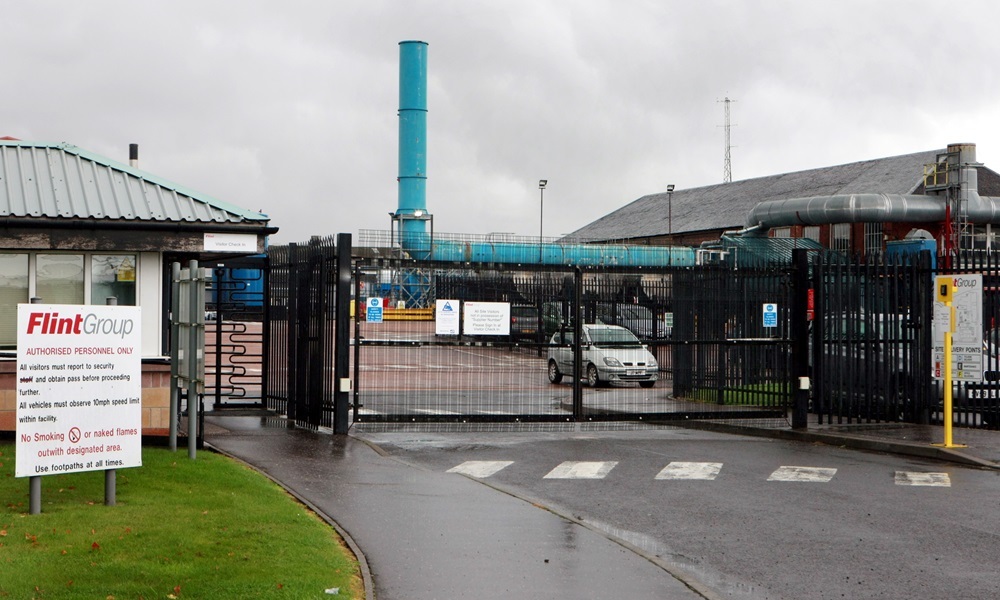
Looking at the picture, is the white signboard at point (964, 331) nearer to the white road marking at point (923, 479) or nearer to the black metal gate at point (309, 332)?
the white road marking at point (923, 479)

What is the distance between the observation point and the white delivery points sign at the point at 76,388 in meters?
9.17

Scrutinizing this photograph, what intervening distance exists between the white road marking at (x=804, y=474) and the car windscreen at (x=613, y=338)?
14.9ft

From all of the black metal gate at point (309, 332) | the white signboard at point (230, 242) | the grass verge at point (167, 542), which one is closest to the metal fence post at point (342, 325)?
the black metal gate at point (309, 332)

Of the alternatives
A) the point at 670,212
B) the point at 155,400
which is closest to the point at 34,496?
the point at 155,400

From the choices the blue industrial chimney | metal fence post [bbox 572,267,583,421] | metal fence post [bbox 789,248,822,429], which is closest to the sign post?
metal fence post [bbox 789,248,822,429]

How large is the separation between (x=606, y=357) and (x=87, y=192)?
8.55m

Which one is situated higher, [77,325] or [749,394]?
[77,325]

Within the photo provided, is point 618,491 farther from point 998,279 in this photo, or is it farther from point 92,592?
Result: point 998,279

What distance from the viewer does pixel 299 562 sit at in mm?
7859

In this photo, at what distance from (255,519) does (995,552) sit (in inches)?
236

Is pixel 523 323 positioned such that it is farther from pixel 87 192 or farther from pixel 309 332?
pixel 87 192

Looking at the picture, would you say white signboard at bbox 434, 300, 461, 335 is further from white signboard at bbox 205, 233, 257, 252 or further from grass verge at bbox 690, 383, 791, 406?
grass verge at bbox 690, 383, 791, 406

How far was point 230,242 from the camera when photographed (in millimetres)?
14102

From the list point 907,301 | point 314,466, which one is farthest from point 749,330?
point 314,466
